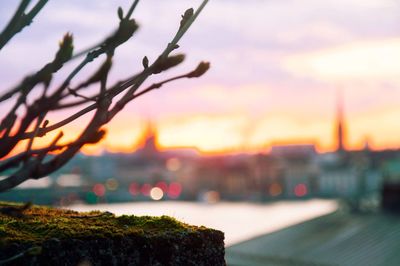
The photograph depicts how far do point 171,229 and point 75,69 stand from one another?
1458 millimetres

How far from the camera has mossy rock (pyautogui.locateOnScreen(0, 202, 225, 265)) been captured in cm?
391

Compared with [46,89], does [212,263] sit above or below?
below

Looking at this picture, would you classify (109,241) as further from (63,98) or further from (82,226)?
(63,98)

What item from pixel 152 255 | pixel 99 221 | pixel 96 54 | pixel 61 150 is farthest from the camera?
pixel 99 221

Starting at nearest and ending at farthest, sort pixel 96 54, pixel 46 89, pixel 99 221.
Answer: pixel 46 89
pixel 96 54
pixel 99 221

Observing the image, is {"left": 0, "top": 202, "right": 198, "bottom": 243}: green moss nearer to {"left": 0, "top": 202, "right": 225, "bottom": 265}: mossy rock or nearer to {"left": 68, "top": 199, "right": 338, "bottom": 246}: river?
{"left": 0, "top": 202, "right": 225, "bottom": 265}: mossy rock

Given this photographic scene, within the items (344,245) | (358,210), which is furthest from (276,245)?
(358,210)

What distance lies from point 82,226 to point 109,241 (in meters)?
0.27

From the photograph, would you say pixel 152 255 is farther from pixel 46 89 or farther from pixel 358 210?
pixel 358 210

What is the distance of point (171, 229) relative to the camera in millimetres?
4527

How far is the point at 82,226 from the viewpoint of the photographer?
4.34 meters

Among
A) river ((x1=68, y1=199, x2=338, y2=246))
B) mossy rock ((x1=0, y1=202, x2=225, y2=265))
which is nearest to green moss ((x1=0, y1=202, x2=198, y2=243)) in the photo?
mossy rock ((x1=0, y1=202, x2=225, y2=265))

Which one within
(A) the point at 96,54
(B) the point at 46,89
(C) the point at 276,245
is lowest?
(C) the point at 276,245

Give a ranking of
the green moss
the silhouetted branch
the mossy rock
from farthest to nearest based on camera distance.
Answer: the green moss → the mossy rock → the silhouetted branch
